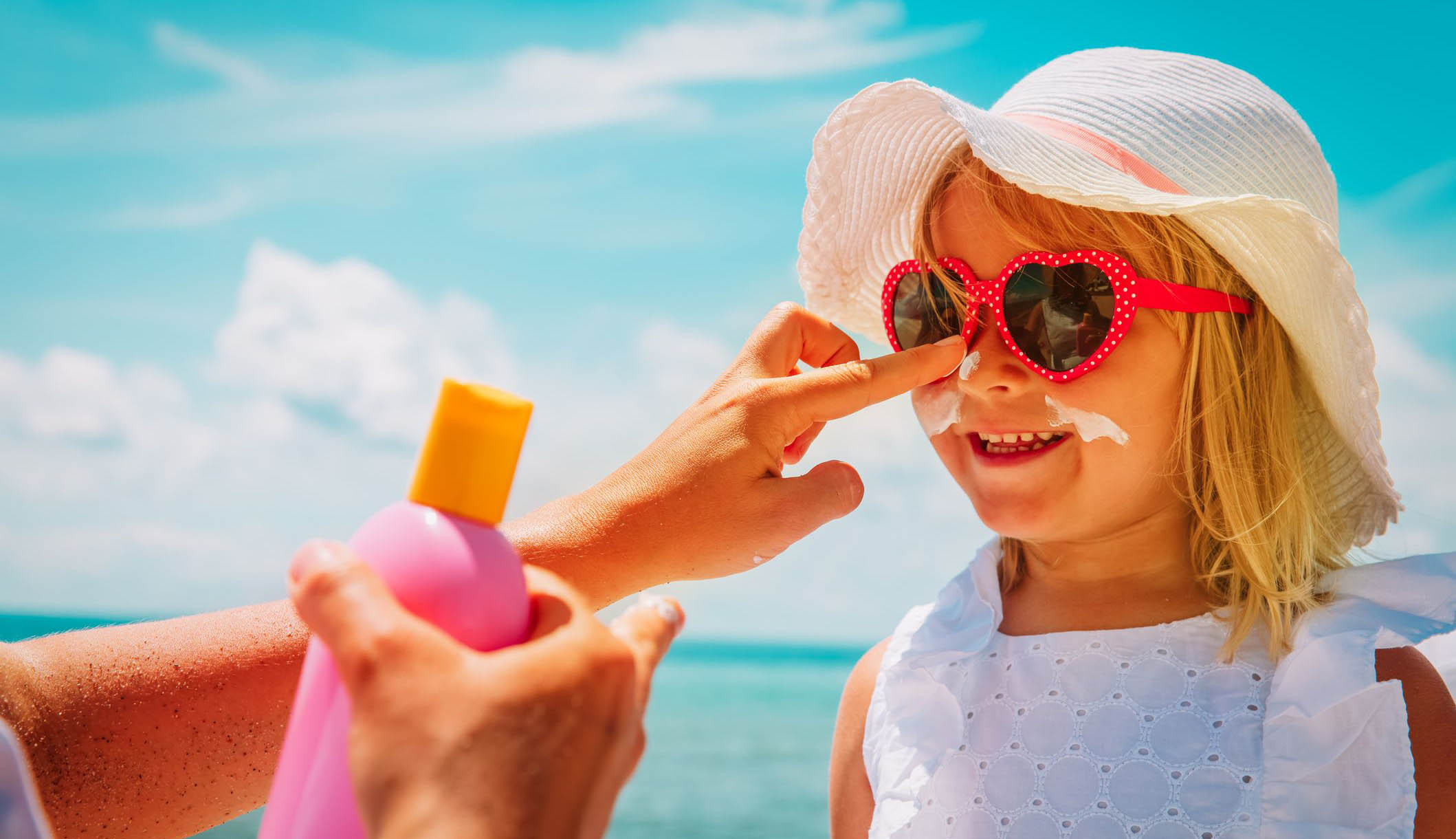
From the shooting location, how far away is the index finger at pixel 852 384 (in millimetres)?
2250

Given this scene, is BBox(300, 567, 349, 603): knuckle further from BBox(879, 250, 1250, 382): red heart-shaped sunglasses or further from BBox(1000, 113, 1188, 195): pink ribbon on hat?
BBox(1000, 113, 1188, 195): pink ribbon on hat

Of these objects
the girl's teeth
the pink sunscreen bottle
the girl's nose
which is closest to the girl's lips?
the girl's teeth

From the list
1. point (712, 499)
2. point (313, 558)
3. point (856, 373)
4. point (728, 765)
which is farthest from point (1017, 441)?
point (728, 765)

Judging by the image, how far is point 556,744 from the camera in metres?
0.91

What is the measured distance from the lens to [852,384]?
2.28 m

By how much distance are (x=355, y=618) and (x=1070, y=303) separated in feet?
6.26

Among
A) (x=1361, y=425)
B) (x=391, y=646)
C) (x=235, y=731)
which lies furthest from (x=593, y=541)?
(x=1361, y=425)

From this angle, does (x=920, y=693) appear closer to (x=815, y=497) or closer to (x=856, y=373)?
(x=815, y=497)

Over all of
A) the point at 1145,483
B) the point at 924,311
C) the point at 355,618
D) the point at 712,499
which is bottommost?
the point at 355,618

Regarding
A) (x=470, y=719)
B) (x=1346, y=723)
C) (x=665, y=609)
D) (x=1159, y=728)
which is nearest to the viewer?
(x=470, y=719)

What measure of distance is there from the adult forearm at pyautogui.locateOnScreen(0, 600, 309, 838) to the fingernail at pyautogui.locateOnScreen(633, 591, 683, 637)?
1.14 metres

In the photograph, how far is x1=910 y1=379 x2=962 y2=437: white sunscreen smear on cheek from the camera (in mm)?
2611

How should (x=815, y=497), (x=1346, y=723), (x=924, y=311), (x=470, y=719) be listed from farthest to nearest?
1. (x=924, y=311)
2. (x=815, y=497)
3. (x=1346, y=723)
4. (x=470, y=719)

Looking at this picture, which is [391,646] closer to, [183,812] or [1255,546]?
[183,812]
